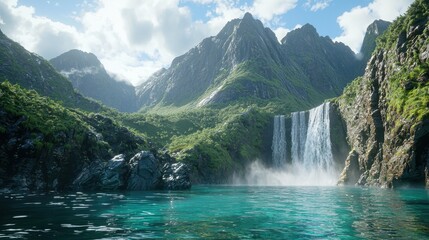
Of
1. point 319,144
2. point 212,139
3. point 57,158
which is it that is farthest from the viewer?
point 212,139

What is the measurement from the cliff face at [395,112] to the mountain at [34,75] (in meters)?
101

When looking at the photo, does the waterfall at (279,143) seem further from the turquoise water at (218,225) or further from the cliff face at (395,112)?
the turquoise water at (218,225)

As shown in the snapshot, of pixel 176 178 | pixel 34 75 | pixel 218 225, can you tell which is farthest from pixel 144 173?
pixel 34 75

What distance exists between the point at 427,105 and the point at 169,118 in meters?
139

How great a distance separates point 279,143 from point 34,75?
10175 centimetres

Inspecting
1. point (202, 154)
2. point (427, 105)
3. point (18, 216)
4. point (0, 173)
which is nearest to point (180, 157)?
point (202, 154)

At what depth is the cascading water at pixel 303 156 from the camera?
110312 millimetres

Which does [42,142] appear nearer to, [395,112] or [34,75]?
[395,112]

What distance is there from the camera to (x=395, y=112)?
73.0 metres

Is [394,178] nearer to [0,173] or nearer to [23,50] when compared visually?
[0,173]

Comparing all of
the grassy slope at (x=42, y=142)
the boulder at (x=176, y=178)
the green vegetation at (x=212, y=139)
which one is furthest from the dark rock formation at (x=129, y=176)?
the green vegetation at (x=212, y=139)

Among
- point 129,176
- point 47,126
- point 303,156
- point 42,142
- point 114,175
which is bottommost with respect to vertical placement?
point 129,176

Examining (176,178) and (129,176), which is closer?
(129,176)

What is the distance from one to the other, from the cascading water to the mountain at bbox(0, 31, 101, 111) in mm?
80616
